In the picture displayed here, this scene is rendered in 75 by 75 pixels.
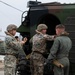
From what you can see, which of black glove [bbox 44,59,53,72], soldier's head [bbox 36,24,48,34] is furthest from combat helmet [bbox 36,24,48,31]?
black glove [bbox 44,59,53,72]

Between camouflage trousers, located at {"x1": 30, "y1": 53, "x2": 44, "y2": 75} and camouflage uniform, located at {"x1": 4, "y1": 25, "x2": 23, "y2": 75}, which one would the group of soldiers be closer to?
camouflage uniform, located at {"x1": 4, "y1": 25, "x2": 23, "y2": 75}

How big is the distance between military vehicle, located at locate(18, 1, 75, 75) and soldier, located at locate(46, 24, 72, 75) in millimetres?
587

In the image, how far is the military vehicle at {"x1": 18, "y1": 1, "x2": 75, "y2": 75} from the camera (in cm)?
1023

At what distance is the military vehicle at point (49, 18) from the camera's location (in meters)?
10.2

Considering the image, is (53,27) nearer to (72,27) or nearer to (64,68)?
(72,27)

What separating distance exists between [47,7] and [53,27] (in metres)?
0.77

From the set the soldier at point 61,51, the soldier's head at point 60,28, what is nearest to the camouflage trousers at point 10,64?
the soldier at point 61,51

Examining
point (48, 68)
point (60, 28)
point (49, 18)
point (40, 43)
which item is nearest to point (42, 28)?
point (40, 43)

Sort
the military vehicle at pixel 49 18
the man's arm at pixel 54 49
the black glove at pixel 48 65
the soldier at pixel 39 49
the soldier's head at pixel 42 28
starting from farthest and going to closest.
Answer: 1. the military vehicle at pixel 49 18
2. the soldier at pixel 39 49
3. the soldier's head at pixel 42 28
4. the black glove at pixel 48 65
5. the man's arm at pixel 54 49

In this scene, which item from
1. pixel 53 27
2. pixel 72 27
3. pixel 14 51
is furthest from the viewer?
pixel 53 27

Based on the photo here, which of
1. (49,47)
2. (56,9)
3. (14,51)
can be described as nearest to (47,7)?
(56,9)

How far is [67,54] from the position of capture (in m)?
9.62

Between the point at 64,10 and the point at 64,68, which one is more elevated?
the point at 64,10

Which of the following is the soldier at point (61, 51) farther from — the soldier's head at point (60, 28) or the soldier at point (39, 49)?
the soldier at point (39, 49)
